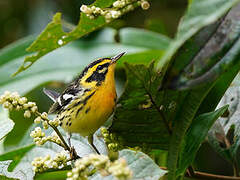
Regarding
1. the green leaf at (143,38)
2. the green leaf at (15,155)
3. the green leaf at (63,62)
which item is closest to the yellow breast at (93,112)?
the green leaf at (15,155)

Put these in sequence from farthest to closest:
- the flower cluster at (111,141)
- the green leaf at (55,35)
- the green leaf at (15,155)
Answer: the green leaf at (15,155) < the green leaf at (55,35) < the flower cluster at (111,141)

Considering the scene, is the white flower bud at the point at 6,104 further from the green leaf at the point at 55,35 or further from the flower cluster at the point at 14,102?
the green leaf at the point at 55,35

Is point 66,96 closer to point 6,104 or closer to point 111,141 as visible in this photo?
point 111,141

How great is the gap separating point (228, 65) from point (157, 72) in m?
0.35

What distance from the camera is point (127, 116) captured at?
155 centimetres

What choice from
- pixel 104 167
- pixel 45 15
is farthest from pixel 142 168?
pixel 45 15

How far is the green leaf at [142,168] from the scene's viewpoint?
3.86 ft

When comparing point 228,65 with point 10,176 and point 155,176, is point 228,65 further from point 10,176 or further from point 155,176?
point 10,176

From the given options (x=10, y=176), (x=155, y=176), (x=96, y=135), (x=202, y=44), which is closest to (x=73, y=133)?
(x=96, y=135)

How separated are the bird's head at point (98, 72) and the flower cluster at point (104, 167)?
1.26 meters

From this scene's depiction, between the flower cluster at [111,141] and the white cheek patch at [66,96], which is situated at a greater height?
the flower cluster at [111,141]

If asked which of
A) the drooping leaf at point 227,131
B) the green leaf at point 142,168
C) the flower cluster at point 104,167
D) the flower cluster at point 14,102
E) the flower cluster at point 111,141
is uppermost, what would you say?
the flower cluster at point 14,102

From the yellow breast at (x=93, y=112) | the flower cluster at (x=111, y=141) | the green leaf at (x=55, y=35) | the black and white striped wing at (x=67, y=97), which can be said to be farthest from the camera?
the black and white striped wing at (x=67, y=97)

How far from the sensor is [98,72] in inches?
93.0
